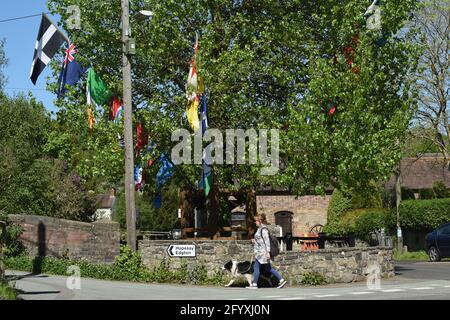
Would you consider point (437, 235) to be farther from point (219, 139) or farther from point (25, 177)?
point (25, 177)

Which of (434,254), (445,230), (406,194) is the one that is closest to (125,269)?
(445,230)

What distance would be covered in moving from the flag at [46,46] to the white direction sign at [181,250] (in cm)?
694

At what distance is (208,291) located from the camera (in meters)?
16.9

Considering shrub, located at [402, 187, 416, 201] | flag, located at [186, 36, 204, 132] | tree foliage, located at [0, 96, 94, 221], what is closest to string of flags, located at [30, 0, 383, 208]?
flag, located at [186, 36, 204, 132]

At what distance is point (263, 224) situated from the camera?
17578 millimetres

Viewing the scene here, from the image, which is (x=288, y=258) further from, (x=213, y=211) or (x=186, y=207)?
(x=186, y=207)

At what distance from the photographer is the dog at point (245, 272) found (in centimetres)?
1844

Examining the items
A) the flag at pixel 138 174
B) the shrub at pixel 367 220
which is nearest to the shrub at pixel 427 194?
the shrub at pixel 367 220

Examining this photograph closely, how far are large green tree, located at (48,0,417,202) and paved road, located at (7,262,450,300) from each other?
3.83m

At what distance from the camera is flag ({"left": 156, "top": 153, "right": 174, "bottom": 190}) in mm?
22234

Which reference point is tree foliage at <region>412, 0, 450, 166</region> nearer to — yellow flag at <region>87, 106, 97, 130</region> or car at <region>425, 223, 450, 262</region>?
car at <region>425, 223, 450, 262</region>

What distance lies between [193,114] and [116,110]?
3.31 meters

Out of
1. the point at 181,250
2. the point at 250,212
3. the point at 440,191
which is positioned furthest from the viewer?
the point at 440,191

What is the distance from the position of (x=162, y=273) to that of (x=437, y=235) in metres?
15.9
